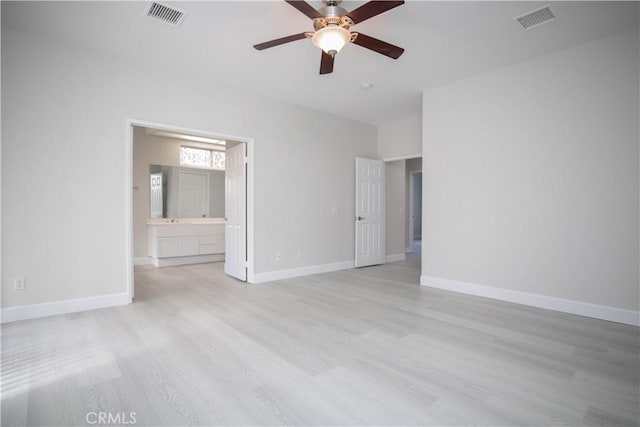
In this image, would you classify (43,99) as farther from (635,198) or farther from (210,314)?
(635,198)

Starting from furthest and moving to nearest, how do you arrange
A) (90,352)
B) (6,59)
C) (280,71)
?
(280,71) < (6,59) < (90,352)

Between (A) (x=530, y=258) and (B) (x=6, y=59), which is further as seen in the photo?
(A) (x=530, y=258)

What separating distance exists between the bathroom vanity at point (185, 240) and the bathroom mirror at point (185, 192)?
0.18 meters

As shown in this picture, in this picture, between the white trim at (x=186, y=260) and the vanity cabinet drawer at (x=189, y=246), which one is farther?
the vanity cabinet drawer at (x=189, y=246)

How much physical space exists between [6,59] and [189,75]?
1711 mm

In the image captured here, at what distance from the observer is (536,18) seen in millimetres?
2883

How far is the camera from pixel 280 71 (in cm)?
402

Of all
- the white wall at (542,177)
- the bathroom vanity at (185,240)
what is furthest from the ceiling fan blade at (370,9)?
the bathroom vanity at (185,240)

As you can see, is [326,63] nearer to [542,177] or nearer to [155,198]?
[542,177]

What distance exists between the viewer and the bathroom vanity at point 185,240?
631 cm

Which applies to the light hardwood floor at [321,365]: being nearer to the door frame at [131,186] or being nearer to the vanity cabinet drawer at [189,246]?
the door frame at [131,186]

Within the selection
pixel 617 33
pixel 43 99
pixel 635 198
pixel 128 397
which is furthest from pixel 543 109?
pixel 43 99

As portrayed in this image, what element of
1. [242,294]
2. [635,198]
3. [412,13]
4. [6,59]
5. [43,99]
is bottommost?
[242,294]

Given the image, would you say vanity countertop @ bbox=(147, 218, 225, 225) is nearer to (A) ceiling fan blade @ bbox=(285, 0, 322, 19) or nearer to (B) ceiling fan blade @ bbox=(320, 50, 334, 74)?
(B) ceiling fan blade @ bbox=(320, 50, 334, 74)
